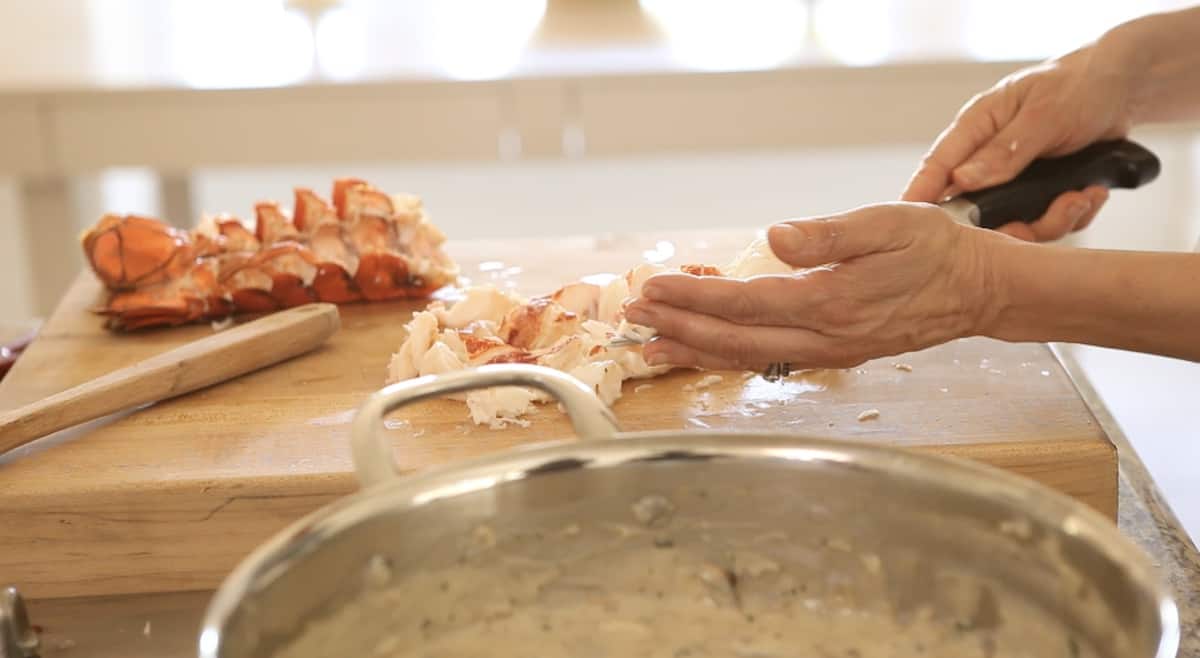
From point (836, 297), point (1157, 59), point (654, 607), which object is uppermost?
point (1157, 59)

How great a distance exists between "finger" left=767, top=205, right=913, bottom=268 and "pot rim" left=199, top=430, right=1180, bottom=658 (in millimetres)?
348

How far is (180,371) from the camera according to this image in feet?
4.04

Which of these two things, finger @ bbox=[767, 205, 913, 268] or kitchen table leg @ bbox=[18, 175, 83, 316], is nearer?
finger @ bbox=[767, 205, 913, 268]

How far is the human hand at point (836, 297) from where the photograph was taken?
3.58ft

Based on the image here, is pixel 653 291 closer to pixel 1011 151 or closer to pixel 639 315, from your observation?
pixel 639 315

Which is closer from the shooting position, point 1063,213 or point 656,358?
point 656,358

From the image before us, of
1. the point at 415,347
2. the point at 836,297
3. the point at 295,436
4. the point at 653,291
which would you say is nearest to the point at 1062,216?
the point at 836,297

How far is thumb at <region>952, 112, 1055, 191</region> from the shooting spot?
56.6 inches

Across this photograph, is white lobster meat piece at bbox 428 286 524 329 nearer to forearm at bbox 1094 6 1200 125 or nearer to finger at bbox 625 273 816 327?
finger at bbox 625 273 816 327

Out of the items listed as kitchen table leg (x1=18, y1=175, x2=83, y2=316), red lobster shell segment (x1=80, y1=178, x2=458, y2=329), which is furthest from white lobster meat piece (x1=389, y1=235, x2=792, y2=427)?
kitchen table leg (x1=18, y1=175, x2=83, y2=316)

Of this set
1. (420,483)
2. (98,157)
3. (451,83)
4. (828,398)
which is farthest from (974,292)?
(98,157)

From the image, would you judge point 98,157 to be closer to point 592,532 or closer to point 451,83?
point 451,83

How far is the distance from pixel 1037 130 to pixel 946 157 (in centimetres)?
10

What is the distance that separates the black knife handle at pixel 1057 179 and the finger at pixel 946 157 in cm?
4
